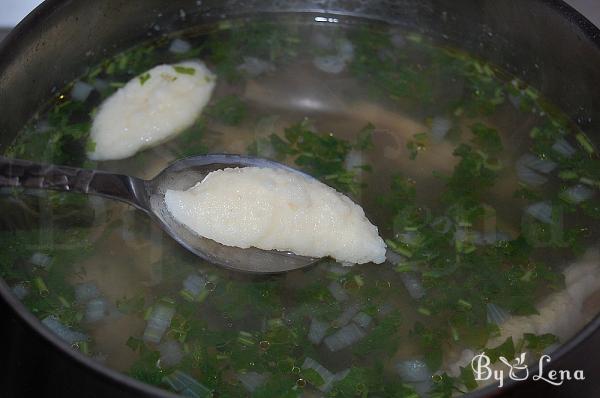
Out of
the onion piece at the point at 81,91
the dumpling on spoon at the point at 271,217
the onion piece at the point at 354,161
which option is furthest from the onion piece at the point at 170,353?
the onion piece at the point at 81,91

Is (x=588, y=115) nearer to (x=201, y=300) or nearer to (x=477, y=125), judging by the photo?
(x=477, y=125)

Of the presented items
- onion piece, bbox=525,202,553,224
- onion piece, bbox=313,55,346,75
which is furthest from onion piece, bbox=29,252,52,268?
onion piece, bbox=525,202,553,224

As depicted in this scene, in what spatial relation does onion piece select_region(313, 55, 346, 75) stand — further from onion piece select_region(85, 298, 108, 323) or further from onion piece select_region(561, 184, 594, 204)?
onion piece select_region(85, 298, 108, 323)

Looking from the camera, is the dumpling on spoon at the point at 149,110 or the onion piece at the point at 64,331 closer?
the onion piece at the point at 64,331

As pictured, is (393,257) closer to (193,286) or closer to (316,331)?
(316,331)

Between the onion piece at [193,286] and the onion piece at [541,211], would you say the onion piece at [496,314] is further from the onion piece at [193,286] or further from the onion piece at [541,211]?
the onion piece at [193,286]

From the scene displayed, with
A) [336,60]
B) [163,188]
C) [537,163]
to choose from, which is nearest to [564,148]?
[537,163]

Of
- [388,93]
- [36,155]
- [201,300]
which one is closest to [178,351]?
[201,300]
